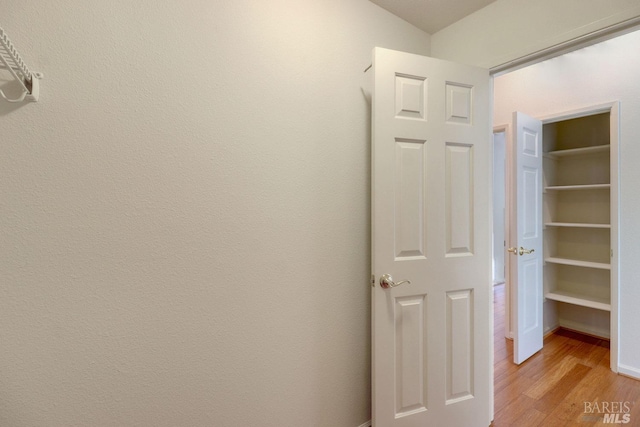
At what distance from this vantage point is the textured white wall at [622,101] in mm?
2193

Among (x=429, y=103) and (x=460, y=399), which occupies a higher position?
(x=429, y=103)

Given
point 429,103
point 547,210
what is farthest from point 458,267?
point 547,210

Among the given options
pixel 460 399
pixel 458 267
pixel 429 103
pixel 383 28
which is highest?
pixel 383 28

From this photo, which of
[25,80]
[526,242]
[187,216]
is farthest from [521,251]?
[25,80]

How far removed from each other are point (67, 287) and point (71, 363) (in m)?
0.25

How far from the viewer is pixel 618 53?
7.68 feet

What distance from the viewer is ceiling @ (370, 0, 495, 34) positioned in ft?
5.10

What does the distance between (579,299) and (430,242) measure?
246 centimetres

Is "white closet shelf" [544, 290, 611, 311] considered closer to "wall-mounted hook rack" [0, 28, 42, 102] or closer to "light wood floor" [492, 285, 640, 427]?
"light wood floor" [492, 285, 640, 427]

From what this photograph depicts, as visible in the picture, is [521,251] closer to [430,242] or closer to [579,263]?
[579,263]

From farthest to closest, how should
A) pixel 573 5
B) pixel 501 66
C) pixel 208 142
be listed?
pixel 501 66
pixel 573 5
pixel 208 142

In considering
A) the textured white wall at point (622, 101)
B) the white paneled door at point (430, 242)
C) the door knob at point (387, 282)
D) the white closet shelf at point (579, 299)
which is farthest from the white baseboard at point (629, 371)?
the door knob at point (387, 282)

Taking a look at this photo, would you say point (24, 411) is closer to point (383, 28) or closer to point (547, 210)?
point (383, 28)

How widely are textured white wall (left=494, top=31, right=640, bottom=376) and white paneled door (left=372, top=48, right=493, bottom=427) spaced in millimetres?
1666
